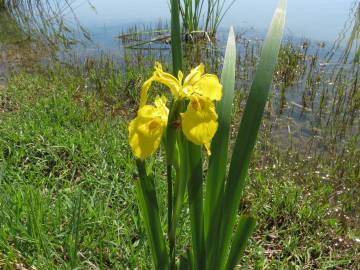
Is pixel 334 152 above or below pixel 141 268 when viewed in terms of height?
below

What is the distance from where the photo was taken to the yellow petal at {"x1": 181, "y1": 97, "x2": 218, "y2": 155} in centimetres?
92

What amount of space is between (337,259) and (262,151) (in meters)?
1.23

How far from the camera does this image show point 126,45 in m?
6.36

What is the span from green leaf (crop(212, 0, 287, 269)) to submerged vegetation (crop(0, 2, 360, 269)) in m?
0.59

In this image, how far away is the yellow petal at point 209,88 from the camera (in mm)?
947

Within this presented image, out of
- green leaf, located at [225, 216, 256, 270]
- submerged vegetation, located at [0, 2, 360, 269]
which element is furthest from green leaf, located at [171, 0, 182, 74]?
submerged vegetation, located at [0, 2, 360, 269]

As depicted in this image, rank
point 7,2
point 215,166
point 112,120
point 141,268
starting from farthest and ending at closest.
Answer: point 7,2, point 112,120, point 141,268, point 215,166

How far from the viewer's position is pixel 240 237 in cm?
118

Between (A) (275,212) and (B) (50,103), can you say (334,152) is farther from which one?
(B) (50,103)

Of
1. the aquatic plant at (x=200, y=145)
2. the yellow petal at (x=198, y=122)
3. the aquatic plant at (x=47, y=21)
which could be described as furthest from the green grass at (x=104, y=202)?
the aquatic plant at (x=47, y=21)

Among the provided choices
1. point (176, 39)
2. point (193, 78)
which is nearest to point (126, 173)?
point (176, 39)

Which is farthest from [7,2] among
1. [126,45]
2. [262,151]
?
[262,151]

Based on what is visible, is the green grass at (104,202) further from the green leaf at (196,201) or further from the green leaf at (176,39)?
the green leaf at (176,39)

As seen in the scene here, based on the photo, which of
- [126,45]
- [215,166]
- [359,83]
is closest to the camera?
[215,166]
